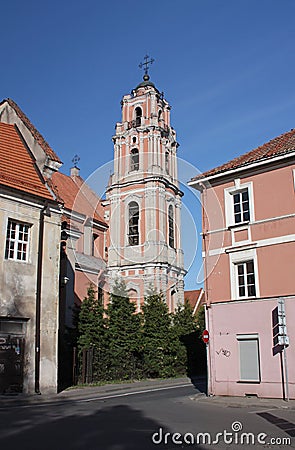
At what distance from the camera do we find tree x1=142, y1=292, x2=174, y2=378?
2970cm

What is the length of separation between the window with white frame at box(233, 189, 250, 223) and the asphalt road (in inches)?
306

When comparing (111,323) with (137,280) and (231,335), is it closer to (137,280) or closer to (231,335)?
(231,335)

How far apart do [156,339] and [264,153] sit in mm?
14871

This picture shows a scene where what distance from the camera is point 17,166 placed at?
21.3 metres

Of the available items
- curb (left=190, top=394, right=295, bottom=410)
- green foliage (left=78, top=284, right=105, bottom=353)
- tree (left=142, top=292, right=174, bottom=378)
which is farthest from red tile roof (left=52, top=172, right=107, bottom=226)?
curb (left=190, top=394, right=295, bottom=410)

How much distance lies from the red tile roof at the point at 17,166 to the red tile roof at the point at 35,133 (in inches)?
27.8

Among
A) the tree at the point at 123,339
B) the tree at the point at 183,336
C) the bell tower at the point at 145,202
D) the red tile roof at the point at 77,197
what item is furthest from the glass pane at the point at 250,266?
the red tile roof at the point at 77,197

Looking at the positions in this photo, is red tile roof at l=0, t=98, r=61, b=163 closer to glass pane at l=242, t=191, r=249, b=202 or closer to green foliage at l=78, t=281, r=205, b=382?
green foliage at l=78, t=281, r=205, b=382

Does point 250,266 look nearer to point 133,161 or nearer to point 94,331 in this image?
point 94,331

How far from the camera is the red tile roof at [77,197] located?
40562 mm

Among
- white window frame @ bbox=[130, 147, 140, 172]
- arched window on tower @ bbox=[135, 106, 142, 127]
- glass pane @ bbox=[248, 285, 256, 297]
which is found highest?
arched window on tower @ bbox=[135, 106, 142, 127]

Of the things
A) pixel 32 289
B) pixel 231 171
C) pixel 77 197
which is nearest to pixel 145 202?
pixel 77 197

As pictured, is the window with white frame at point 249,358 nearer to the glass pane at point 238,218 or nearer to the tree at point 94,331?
the glass pane at point 238,218

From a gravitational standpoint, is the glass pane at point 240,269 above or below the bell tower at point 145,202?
below
